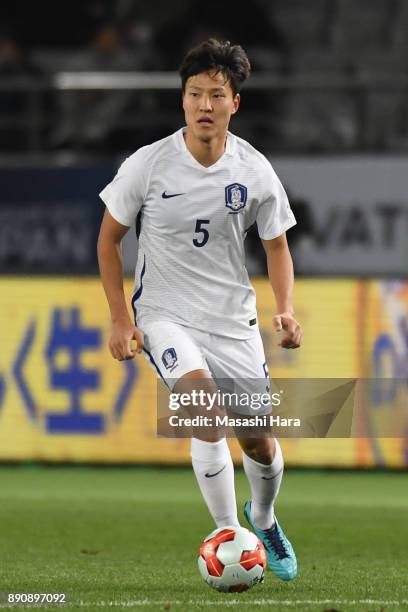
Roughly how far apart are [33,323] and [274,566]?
656 cm


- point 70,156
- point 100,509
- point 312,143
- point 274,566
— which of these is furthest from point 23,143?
point 274,566

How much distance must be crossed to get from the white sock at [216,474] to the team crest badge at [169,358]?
33 cm

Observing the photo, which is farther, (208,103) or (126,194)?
(126,194)

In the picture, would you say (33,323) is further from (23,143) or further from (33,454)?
(23,143)

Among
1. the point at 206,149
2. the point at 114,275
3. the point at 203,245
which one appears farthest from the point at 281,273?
the point at 114,275

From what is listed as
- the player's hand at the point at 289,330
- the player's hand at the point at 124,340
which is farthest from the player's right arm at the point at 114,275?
the player's hand at the point at 289,330

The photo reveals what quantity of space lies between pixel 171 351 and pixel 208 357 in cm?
25

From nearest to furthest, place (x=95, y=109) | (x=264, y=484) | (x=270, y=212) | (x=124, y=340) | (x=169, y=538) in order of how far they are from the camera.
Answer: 1. (x=124, y=340)
2. (x=270, y=212)
3. (x=264, y=484)
4. (x=169, y=538)
5. (x=95, y=109)

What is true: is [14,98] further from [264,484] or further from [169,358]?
[169,358]

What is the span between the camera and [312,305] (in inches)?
514

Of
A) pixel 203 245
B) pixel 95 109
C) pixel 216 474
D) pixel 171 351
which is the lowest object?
pixel 95 109

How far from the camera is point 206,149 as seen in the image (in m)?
6.77

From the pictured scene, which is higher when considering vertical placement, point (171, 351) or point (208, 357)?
point (171, 351)

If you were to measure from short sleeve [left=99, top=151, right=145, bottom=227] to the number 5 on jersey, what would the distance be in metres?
0.27
